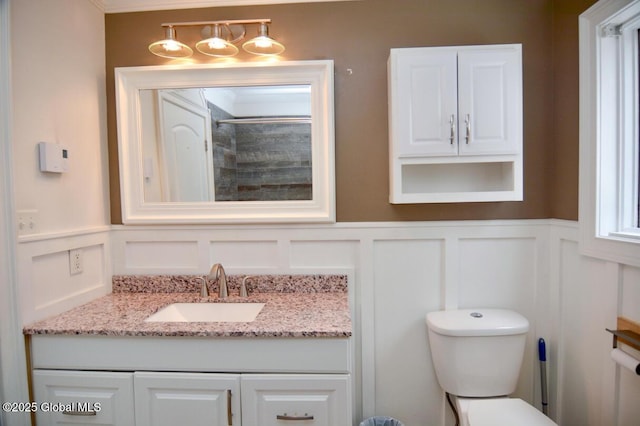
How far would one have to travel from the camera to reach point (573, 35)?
4.90ft

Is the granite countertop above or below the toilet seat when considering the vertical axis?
above

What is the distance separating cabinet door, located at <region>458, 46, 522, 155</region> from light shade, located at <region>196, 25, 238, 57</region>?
3.56 feet

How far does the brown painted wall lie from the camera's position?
165cm

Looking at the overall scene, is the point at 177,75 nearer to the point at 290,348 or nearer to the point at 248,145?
the point at 248,145

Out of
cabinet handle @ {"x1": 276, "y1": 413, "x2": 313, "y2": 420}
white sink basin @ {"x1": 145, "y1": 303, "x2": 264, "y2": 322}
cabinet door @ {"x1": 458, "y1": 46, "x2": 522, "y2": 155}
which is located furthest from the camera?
white sink basin @ {"x1": 145, "y1": 303, "x2": 264, "y2": 322}

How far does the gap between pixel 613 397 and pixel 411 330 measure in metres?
0.81

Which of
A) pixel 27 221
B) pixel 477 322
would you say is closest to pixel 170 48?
pixel 27 221

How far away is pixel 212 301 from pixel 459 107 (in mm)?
1493

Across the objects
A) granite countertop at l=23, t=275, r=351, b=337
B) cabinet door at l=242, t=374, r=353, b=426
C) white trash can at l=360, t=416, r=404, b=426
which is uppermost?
granite countertop at l=23, t=275, r=351, b=337

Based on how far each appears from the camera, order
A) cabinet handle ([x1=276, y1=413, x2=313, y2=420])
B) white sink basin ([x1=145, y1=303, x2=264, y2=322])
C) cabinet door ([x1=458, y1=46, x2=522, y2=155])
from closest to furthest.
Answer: cabinet handle ([x1=276, y1=413, x2=313, y2=420]) < cabinet door ([x1=458, y1=46, x2=522, y2=155]) < white sink basin ([x1=145, y1=303, x2=264, y2=322])

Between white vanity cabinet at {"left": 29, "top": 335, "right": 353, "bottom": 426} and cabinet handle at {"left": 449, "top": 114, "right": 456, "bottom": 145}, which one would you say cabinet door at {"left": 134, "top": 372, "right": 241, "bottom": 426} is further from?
cabinet handle at {"left": 449, "top": 114, "right": 456, "bottom": 145}

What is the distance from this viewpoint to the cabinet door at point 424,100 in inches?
59.2

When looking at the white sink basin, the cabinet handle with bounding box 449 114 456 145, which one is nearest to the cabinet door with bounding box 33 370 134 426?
→ the white sink basin

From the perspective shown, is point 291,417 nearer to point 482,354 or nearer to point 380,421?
point 380,421
